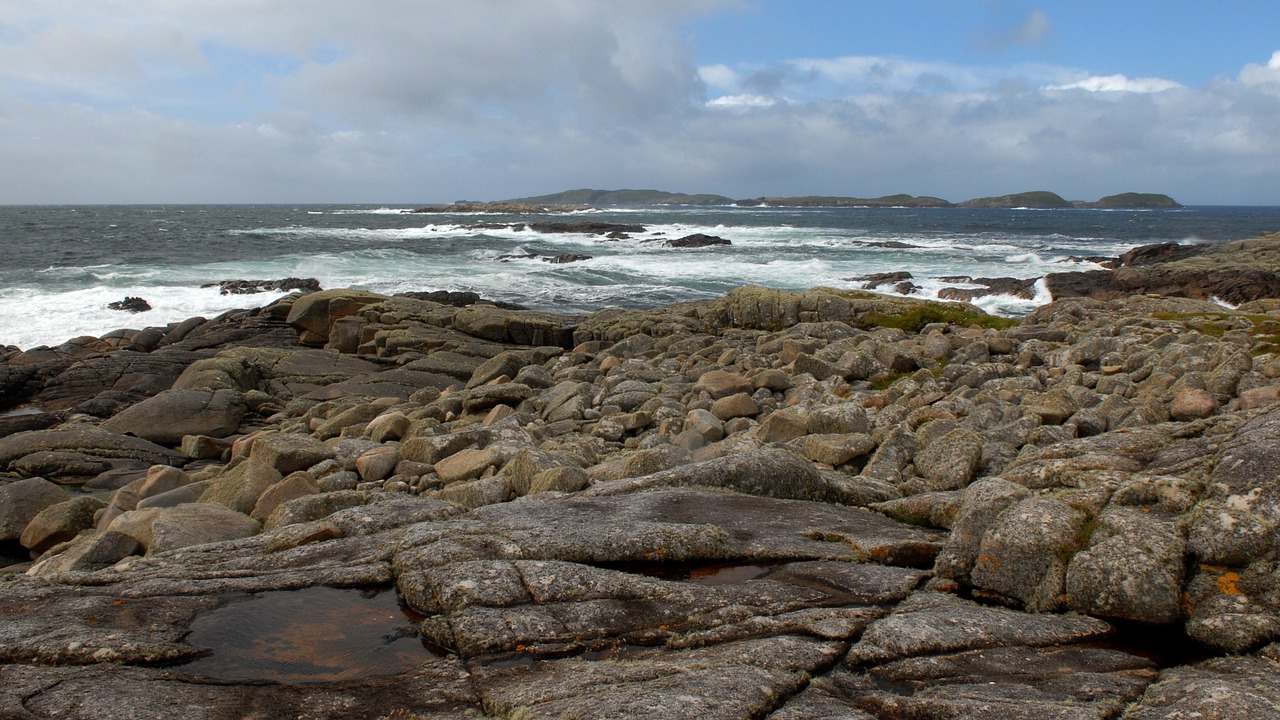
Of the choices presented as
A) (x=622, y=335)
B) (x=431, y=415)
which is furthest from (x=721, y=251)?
(x=431, y=415)

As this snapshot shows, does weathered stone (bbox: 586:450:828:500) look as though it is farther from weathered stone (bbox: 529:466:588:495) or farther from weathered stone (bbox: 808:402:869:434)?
weathered stone (bbox: 808:402:869:434)

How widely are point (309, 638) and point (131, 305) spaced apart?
43366 mm

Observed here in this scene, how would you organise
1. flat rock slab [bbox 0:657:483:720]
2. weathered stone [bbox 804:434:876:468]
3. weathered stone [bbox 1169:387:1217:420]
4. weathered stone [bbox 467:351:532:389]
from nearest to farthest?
1. flat rock slab [bbox 0:657:483:720]
2. weathered stone [bbox 804:434:876:468]
3. weathered stone [bbox 1169:387:1217:420]
4. weathered stone [bbox 467:351:532:389]

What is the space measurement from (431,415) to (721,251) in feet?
210

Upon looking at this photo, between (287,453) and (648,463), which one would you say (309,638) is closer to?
(648,463)

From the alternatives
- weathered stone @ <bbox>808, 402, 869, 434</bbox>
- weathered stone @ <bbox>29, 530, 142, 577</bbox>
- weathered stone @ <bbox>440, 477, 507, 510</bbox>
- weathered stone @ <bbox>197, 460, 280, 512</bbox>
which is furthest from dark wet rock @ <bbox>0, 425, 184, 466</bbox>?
weathered stone @ <bbox>808, 402, 869, 434</bbox>

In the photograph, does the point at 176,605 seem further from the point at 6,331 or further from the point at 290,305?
the point at 6,331

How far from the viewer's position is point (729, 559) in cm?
696

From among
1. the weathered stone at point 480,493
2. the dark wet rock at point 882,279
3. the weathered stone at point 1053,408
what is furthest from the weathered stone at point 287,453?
the dark wet rock at point 882,279

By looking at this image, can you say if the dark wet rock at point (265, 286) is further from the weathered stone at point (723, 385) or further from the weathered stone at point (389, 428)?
the weathered stone at point (723, 385)

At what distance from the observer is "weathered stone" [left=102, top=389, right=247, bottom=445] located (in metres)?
19.6

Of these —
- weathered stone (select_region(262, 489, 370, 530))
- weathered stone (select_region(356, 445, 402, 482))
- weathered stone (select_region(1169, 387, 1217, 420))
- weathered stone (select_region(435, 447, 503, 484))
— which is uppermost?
weathered stone (select_region(1169, 387, 1217, 420))

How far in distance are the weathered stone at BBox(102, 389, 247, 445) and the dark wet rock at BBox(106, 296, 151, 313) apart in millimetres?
24206

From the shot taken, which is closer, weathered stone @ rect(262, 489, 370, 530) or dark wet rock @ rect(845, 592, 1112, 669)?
dark wet rock @ rect(845, 592, 1112, 669)
